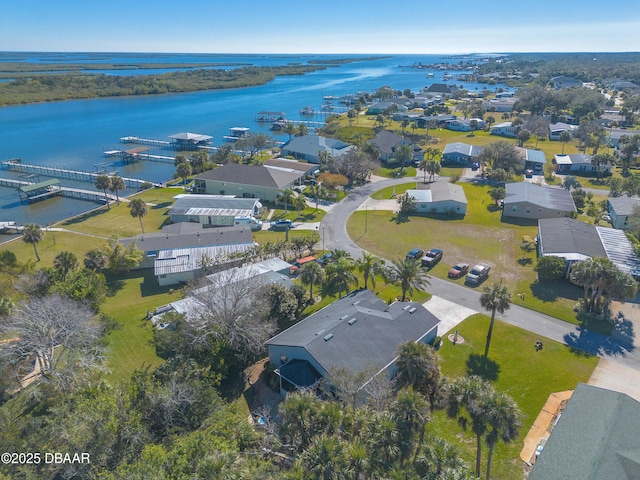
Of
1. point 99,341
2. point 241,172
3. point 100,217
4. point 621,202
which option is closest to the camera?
point 99,341

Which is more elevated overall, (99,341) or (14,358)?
(14,358)

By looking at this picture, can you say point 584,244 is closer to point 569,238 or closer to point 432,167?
point 569,238

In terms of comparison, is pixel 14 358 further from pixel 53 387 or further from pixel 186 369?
pixel 186 369

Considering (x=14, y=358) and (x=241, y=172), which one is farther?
(x=241, y=172)

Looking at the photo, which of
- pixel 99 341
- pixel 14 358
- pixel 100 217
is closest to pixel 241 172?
pixel 100 217

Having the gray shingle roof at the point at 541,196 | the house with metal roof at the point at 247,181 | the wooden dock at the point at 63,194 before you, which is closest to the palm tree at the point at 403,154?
the house with metal roof at the point at 247,181

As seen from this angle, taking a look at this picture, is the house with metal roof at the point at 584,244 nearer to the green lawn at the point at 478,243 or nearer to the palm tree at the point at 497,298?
the green lawn at the point at 478,243

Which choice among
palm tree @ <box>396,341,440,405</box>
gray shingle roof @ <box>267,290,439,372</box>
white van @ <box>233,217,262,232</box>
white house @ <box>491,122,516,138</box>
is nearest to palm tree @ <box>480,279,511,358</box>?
gray shingle roof @ <box>267,290,439,372</box>
